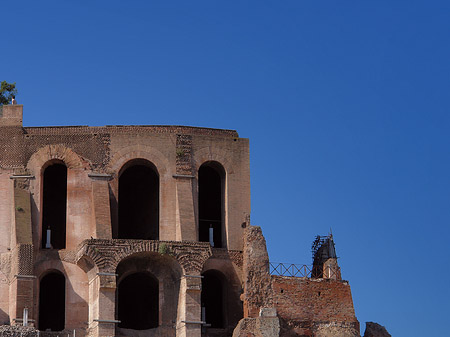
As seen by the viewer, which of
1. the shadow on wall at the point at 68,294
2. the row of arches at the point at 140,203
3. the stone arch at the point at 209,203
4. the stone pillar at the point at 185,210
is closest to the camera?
the shadow on wall at the point at 68,294

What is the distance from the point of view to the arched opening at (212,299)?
55.1m

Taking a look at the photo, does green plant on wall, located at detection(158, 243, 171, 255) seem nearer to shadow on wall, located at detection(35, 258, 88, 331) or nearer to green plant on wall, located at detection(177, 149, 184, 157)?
shadow on wall, located at detection(35, 258, 88, 331)

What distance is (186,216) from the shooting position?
53.6m

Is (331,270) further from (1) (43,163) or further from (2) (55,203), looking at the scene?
(2) (55,203)

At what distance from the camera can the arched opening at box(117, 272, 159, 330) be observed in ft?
188

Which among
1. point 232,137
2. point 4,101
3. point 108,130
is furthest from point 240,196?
point 4,101

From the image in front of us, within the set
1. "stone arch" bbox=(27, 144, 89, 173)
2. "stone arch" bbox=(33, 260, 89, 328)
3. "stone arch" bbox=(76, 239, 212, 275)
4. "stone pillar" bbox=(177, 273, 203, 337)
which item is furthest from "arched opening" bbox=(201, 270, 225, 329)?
"stone arch" bbox=(27, 144, 89, 173)

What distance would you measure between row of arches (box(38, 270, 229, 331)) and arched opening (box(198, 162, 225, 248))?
2.38 meters

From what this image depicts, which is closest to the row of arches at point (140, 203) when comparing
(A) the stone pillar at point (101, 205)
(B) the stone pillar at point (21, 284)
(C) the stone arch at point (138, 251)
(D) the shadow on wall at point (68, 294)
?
(A) the stone pillar at point (101, 205)

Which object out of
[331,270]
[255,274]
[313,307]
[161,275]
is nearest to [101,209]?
[161,275]

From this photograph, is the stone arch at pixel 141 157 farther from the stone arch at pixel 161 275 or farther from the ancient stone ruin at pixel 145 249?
the stone arch at pixel 161 275

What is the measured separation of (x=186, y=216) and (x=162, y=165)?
8.79 ft

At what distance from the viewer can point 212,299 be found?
183 feet

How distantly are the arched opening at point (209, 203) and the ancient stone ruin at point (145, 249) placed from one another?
56 millimetres
